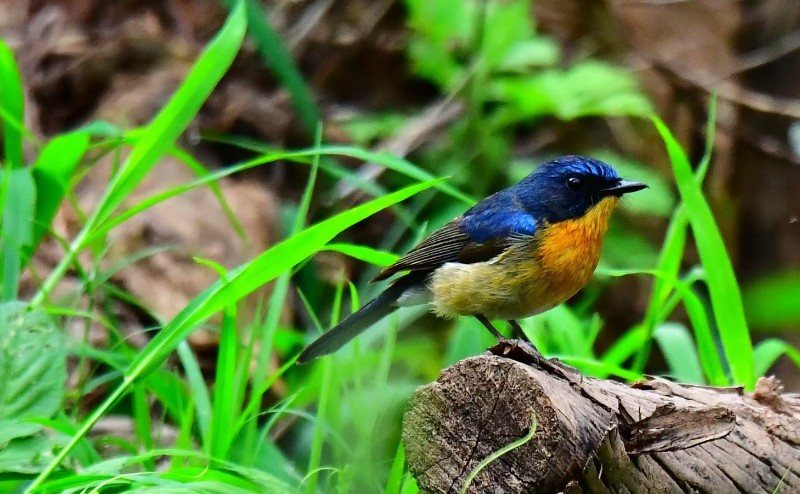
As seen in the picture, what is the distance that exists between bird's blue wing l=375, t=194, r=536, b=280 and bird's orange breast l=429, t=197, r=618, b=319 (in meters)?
0.07

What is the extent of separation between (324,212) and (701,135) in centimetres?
298

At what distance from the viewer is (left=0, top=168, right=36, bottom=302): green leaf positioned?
3.12 m

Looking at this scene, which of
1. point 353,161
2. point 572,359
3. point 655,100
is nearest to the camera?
point 572,359

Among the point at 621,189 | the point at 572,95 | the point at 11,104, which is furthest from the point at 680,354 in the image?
the point at 11,104

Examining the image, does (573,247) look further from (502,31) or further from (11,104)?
(502,31)

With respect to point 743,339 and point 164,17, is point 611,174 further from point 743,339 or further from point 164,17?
point 164,17

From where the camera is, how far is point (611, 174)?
3330 millimetres

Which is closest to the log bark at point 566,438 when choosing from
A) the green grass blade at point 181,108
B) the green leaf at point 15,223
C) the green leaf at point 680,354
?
the green leaf at point 680,354

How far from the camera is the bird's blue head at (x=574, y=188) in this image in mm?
3320

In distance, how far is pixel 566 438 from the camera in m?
2.03

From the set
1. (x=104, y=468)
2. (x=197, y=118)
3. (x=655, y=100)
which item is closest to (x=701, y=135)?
(x=655, y=100)

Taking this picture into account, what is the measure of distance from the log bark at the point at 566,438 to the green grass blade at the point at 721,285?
0.78 m

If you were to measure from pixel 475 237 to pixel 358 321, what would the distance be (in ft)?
1.75

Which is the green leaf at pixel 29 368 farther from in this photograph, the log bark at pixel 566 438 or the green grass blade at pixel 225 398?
the log bark at pixel 566 438
